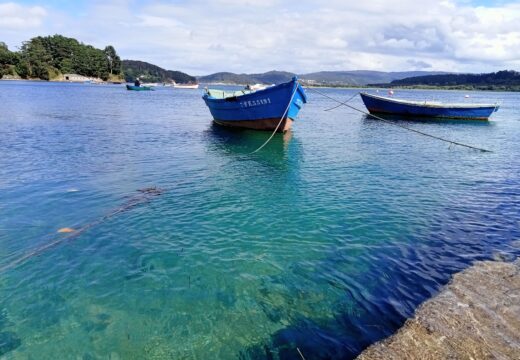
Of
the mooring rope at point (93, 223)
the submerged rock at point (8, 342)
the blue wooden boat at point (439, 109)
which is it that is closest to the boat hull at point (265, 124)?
the mooring rope at point (93, 223)

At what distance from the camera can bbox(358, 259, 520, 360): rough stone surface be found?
499 cm

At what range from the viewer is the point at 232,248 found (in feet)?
29.8

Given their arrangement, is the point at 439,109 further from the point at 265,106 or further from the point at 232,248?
the point at 232,248

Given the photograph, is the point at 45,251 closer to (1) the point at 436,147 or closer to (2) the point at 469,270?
(2) the point at 469,270

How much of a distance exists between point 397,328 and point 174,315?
3785 millimetres

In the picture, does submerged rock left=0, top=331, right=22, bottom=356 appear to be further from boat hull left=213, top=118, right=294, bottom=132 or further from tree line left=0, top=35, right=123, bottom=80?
tree line left=0, top=35, right=123, bottom=80

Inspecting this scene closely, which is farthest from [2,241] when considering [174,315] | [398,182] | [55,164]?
[398,182]

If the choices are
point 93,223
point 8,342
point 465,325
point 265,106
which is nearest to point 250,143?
point 265,106

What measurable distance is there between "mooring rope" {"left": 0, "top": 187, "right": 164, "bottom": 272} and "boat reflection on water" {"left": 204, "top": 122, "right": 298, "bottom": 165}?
7372 mm

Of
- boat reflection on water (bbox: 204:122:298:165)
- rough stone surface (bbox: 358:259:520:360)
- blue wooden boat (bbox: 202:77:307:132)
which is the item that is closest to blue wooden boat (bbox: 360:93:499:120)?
boat reflection on water (bbox: 204:122:298:165)

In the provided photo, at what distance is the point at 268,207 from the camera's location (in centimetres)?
1203

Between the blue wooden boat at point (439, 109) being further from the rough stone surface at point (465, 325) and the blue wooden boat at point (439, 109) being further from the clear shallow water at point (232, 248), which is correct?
the rough stone surface at point (465, 325)

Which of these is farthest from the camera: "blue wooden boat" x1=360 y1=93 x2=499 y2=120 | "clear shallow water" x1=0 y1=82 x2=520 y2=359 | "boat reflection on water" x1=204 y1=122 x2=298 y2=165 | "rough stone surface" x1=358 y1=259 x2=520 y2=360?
"blue wooden boat" x1=360 y1=93 x2=499 y2=120

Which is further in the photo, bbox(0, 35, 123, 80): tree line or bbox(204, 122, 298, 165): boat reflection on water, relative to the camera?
bbox(0, 35, 123, 80): tree line
